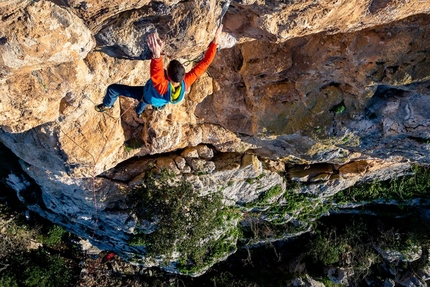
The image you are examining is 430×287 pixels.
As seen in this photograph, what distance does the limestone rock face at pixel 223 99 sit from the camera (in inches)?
165

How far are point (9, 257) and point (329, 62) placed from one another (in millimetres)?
14302

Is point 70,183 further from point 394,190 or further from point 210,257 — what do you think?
point 394,190

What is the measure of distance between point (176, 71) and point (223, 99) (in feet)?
9.92

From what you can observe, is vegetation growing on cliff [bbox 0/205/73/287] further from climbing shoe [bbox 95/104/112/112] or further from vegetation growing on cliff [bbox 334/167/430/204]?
vegetation growing on cliff [bbox 334/167/430/204]

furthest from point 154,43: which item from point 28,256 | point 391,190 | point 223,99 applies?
point 28,256

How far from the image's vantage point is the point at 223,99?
7.47 metres

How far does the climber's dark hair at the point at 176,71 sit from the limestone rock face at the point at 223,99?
0.32 m

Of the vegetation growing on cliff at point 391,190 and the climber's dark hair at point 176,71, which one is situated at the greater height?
the climber's dark hair at point 176,71

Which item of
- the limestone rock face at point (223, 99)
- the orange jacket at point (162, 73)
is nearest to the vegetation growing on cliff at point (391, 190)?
the limestone rock face at point (223, 99)

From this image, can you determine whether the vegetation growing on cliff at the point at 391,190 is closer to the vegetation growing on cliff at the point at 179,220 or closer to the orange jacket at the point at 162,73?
the vegetation growing on cliff at the point at 179,220

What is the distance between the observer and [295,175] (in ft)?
33.9

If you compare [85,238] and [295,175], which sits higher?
[295,175]

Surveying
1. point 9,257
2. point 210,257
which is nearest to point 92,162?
point 210,257

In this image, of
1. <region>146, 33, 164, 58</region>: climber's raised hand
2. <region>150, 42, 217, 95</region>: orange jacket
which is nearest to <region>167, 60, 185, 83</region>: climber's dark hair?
<region>150, 42, 217, 95</region>: orange jacket
